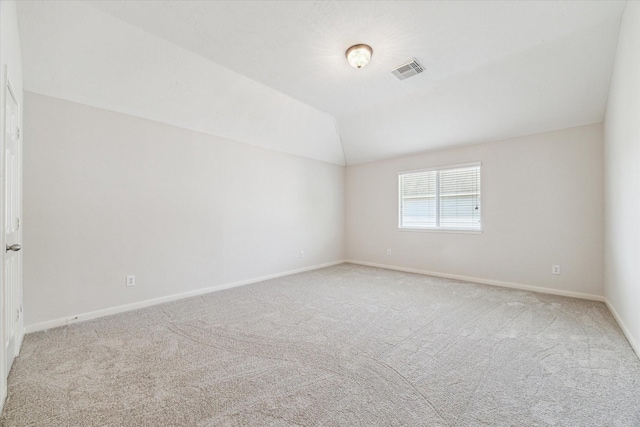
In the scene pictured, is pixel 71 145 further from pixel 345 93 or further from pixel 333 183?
pixel 333 183

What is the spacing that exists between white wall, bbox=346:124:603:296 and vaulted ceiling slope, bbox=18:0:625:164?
33 centimetres

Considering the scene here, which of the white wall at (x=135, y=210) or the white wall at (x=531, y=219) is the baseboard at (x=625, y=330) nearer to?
the white wall at (x=531, y=219)

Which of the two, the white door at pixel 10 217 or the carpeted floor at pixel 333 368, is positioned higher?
the white door at pixel 10 217

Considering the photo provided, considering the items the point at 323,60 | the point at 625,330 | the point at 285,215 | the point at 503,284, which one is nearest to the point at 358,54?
the point at 323,60

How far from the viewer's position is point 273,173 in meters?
4.95

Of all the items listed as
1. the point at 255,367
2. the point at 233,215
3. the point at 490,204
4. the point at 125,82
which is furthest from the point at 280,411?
the point at 490,204

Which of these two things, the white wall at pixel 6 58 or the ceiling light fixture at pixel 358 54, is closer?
the white wall at pixel 6 58

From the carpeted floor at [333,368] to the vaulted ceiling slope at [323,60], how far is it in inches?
99.2

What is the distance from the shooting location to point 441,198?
5059 millimetres

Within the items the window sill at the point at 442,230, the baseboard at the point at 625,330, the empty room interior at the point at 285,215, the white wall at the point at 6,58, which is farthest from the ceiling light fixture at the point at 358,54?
the baseboard at the point at 625,330

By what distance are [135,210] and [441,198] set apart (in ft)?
15.7

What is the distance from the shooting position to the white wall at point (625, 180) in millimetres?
2201

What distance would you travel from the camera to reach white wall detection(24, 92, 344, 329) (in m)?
2.74

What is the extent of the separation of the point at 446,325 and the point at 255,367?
193 cm
